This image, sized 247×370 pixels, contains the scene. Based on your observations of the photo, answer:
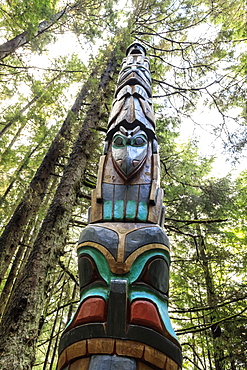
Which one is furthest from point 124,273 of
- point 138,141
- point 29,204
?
point 29,204

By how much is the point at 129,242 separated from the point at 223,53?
7469mm

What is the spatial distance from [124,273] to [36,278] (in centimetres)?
189

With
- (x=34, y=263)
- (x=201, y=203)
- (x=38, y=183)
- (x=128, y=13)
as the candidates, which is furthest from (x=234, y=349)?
(x=128, y=13)

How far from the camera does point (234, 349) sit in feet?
19.6

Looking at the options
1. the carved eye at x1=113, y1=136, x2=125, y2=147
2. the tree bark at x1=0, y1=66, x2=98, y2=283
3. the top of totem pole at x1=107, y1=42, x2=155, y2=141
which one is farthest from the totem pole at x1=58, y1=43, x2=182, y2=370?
the tree bark at x1=0, y1=66, x2=98, y2=283

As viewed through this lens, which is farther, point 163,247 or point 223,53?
point 223,53

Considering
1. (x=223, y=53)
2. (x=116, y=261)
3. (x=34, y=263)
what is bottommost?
(x=116, y=261)

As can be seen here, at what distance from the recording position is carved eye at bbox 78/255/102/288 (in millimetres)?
2600

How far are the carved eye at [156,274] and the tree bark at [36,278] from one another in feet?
6.28

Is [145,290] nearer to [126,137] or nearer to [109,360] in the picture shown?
[109,360]

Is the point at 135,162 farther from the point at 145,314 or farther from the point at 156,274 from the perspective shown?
the point at 145,314

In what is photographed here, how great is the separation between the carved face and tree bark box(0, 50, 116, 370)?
1537 mm

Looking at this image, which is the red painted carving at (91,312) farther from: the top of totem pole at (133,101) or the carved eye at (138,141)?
the top of totem pole at (133,101)

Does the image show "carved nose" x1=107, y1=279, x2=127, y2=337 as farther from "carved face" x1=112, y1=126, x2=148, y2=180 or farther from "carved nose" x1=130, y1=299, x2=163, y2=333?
"carved face" x1=112, y1=126, x2=148, y2=180
